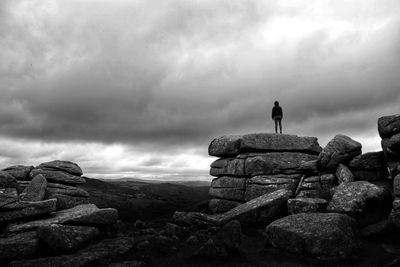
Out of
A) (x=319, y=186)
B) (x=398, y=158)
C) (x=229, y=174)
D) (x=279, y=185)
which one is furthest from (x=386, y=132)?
(x=229, y=174)

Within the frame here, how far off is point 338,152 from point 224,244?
20.4 m

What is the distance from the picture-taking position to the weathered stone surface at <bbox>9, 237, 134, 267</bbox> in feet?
62.7

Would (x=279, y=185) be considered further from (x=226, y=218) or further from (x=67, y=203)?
(x=67, y=203)

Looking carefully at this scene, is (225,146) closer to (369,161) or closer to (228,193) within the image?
(228,193)

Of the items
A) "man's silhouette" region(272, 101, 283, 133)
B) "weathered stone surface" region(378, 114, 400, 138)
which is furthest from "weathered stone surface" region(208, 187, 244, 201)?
"weathered stone surface" region(378, 114, 400, 138)

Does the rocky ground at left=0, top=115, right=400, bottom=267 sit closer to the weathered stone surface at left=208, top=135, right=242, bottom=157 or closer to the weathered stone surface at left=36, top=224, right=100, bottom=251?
the weathered stone surface at left=36, top=224, right=100, bottom=251

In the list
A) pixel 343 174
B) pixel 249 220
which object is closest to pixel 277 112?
pixel 343 174

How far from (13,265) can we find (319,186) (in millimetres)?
29641

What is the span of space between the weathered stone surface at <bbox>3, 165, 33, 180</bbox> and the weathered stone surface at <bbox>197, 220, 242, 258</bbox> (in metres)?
26.6

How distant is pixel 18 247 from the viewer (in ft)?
71.6

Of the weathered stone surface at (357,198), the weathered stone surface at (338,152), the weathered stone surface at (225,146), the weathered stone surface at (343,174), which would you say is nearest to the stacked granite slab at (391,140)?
the weathered stone surface at (357,198)

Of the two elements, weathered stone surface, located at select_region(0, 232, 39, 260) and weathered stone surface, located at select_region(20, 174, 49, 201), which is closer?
weathered stone surface, located at select_region(0, 232, 39, 260)

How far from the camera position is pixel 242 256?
20.1m

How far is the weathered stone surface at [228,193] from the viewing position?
132ft
